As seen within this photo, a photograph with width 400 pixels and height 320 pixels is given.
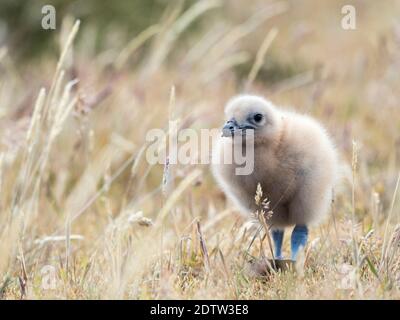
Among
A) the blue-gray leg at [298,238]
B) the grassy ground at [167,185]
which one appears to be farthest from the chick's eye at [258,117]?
the blue-gray leg at [298,238]

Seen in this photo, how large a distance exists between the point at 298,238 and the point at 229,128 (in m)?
0.54

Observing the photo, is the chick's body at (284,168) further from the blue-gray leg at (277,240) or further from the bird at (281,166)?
the blue-gray leg at (277,240)

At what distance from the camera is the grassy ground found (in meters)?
3.22

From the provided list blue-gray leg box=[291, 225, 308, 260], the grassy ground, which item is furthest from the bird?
the grassy ground

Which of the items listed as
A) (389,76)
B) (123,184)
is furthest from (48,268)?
(389,76)

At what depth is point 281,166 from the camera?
11.8 feet

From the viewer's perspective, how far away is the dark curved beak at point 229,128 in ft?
11.5

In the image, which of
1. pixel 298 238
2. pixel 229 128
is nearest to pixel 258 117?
pixel 229 128

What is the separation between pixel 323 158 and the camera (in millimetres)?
3664

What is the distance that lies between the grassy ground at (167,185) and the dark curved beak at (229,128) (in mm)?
219

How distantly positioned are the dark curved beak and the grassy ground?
22 cm

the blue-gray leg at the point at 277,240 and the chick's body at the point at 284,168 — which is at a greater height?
the chick's body at the point at 284,168

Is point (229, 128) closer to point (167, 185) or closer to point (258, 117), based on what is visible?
point (258, 117)

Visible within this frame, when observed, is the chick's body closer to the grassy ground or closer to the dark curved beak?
the dark curved beak
